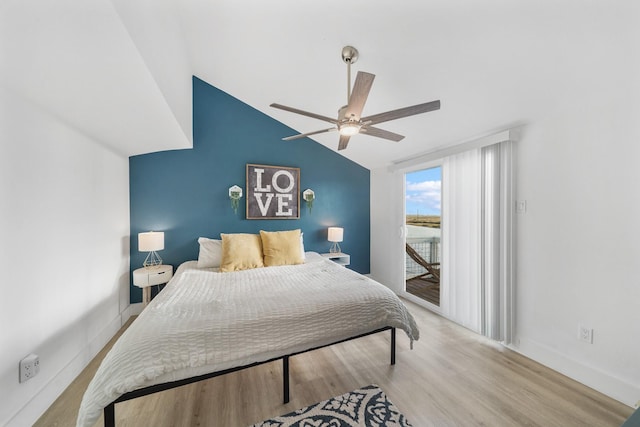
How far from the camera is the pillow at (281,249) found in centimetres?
298

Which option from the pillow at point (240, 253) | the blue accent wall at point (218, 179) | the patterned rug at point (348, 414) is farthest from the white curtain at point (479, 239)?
the pillow at point (240, 253)

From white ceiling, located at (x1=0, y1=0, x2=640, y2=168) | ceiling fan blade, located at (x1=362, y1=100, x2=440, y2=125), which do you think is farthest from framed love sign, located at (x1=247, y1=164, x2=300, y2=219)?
ceiling fan blade, located at (x1=362, y1=100, x2=440, y2=125)

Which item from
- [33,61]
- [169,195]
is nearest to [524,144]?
[33,61]

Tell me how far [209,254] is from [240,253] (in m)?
0.47

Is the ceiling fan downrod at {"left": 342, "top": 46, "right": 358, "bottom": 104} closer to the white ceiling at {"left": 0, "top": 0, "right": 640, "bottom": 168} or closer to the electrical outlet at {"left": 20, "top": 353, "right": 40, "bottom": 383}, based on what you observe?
the white ceiling at {"left": 0, "top": 0, "right": 640, "bottom": 168}

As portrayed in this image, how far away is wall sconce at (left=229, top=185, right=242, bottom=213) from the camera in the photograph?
137 inches

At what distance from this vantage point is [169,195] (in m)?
3.20

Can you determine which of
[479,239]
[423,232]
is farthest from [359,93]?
[423,232]

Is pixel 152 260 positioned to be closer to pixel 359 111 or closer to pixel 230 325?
pixel 230 325

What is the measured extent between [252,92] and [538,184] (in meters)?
3.38

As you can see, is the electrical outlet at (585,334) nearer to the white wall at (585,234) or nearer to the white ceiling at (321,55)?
the white wall at (585,234)

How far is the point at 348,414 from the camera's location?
1.55m

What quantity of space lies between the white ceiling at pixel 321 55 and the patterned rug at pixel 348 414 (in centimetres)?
227

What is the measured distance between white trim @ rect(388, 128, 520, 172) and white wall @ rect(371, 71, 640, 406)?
14cm
